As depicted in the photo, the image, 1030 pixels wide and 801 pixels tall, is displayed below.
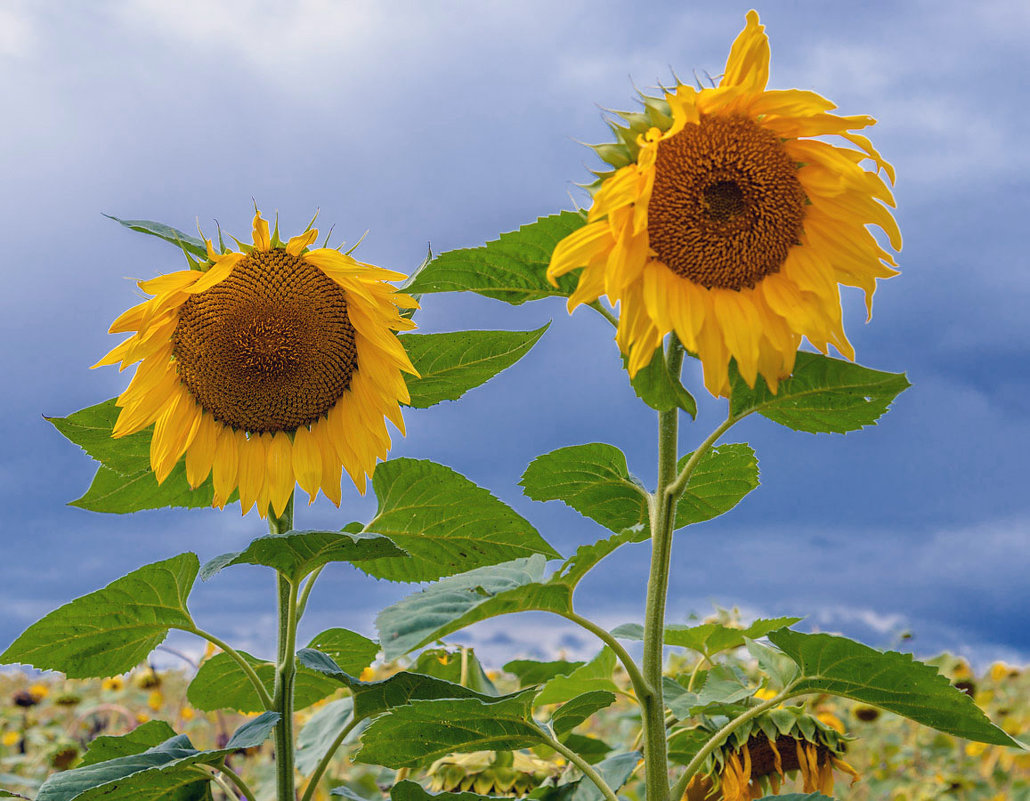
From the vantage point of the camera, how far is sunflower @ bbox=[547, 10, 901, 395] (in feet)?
4.05

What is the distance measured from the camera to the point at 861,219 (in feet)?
4.35

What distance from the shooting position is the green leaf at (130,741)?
5.67 ft

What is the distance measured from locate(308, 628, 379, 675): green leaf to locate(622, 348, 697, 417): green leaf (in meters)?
0.92

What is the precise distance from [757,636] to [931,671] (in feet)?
1.94

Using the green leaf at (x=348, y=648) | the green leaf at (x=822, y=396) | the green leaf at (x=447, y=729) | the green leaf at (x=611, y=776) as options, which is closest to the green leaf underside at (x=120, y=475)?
the green leaf at (x=348, y=648)

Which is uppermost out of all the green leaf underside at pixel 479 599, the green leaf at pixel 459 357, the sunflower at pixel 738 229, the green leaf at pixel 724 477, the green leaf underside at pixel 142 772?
the green leaf at pixel 459 357

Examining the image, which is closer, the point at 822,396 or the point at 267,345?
the point at 822,396

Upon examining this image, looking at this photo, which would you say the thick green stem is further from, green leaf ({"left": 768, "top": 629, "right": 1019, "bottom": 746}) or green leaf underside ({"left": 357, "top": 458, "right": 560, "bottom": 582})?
green leaf ({"left": 768, "top": 629, "right": 1019, "bottom": 746})

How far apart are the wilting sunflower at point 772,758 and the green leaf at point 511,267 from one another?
0.81 meters

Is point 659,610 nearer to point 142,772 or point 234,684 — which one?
point 142,772

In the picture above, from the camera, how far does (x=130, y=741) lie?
175 centimetres

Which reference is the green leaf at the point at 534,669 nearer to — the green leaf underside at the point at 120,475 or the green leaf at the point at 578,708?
the green leaf at the point at 578,708

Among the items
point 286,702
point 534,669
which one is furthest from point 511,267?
point 534,669

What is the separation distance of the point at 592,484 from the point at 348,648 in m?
0.67
